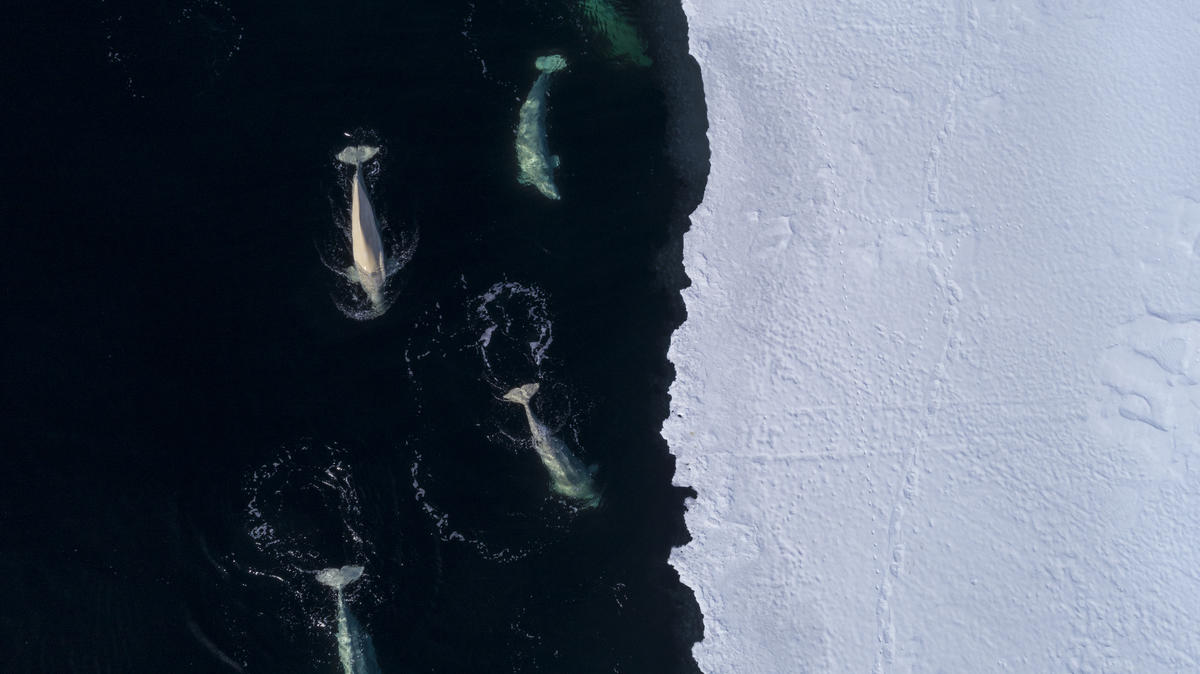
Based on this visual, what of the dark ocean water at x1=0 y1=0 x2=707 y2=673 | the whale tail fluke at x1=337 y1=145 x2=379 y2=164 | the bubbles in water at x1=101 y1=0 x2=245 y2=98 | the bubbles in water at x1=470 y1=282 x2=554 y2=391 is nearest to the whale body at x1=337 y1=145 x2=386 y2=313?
the whale tail fluke at x1=337 y1=145 x2=379 y2=164

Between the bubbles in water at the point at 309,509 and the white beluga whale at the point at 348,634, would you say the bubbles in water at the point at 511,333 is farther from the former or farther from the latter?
the white beluga whale at the point at 348,634

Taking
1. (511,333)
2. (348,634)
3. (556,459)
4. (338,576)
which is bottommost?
(348,634)

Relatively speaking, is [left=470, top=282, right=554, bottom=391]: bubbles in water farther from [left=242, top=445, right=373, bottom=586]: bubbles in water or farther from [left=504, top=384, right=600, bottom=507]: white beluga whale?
[left=242, top=445, right=373, bottom=586]: bubbles in water

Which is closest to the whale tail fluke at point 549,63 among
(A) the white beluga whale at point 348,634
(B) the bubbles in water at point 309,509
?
(B) the bubbles in water at point 309,509

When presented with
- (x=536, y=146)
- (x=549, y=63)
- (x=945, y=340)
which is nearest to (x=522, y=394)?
(x=536, y=146)

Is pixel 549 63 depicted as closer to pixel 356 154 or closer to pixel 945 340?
pixel 356 154

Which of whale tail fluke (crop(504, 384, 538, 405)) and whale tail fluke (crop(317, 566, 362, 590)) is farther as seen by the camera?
whale tail fluke (crop(504, 384, 538, 405))
